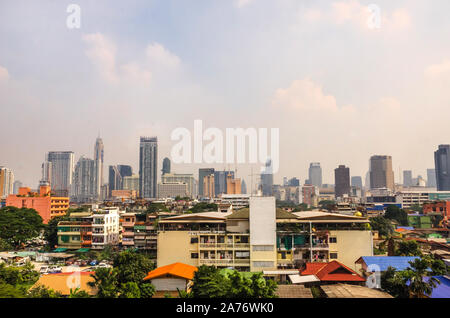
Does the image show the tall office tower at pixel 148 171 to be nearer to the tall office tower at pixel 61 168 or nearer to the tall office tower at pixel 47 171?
the tall office tower at pixel 61 168

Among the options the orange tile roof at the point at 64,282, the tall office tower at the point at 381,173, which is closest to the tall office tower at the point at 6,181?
the orange tile roof at the point at 64,282

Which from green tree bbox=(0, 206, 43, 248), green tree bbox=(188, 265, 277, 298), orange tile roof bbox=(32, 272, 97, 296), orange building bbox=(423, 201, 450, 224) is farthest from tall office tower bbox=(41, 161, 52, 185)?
orange building bbox=(423, 201, 450, 224)

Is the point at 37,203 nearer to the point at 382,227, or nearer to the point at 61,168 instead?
the point at 61,168

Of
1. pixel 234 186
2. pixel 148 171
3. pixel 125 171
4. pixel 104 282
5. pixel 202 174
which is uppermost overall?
pixel 125 171

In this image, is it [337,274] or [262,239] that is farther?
[262,239]

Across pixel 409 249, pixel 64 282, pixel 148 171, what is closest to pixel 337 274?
pixel 409 249
